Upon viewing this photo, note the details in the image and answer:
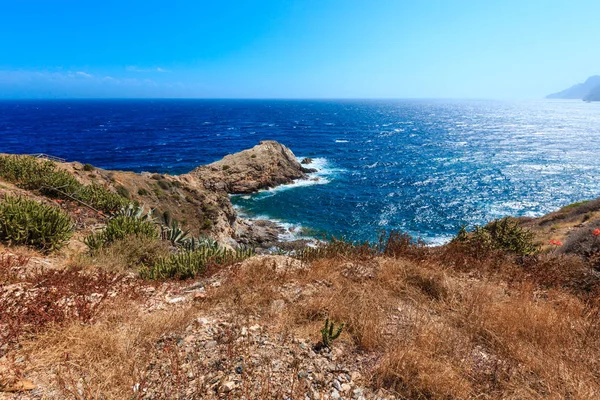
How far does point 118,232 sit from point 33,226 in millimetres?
1971

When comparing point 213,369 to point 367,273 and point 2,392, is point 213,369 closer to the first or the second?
point 2,392

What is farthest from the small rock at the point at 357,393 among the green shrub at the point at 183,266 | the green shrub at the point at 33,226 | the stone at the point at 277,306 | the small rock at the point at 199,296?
the green shrub at the point at 33,226

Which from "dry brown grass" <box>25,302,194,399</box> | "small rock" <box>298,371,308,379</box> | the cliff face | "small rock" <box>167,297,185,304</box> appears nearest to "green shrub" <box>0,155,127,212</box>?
the cliff face

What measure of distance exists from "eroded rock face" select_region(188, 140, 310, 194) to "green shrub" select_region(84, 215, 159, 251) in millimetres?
37984

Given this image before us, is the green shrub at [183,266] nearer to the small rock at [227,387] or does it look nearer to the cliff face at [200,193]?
the small rock at [227,387]

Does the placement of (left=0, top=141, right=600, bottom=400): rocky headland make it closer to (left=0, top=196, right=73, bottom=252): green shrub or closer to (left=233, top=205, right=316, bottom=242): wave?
(left=0, top=196, right=73, bottom=252): green shrub

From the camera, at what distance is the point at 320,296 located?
5.41m

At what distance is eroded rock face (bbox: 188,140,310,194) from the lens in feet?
161

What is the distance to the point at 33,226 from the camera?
7.70m

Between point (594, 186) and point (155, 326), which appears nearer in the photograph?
point (155, 326)

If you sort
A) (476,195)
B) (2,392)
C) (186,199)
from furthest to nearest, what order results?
(476,195), (186,199), (2,392)

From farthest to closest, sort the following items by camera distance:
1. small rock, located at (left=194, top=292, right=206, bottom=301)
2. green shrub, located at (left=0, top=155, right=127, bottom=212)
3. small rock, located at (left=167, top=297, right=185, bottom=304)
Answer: green shrub, located at (left=0, top=155, right=127, bottom=212) → small rock, located at (left=167, top=297, right=185, bottom=304) → small rock, located at (left=194, top=292, right=206, bottom=301)

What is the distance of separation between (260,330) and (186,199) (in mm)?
30836

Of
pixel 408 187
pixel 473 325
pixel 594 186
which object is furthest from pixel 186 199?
pixel 594 186
